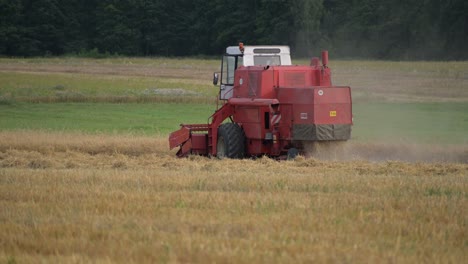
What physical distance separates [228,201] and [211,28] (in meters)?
69.7

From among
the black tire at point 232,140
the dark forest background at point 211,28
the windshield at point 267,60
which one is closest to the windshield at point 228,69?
the windshield at point 267,60

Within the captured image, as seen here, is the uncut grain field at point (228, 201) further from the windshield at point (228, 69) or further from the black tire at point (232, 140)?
the windshield at point (228, 69)

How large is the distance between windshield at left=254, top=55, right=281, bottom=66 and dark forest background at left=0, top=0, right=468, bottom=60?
19.6m

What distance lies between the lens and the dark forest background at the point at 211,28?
47.2m

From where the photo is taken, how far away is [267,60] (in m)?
23.0

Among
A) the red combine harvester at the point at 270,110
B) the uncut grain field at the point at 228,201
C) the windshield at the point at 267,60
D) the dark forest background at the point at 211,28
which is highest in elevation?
the dark forest background at the point at 211,28

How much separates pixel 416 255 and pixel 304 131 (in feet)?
35.8

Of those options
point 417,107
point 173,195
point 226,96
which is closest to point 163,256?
point 173,195

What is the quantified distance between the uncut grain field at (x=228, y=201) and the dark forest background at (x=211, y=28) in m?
18.1

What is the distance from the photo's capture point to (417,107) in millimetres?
36656

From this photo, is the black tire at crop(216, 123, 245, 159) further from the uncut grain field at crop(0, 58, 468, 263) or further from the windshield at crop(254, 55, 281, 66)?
the windshield at crop(254, 55, 281, 66)

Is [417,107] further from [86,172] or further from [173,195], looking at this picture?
[173,195]

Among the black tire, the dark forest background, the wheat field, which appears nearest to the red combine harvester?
the black tire

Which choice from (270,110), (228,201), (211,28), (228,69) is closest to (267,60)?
(228,69)
